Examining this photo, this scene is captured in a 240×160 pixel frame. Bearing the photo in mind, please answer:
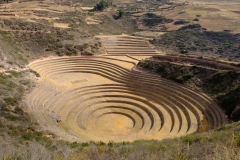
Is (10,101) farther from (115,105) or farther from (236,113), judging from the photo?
(236,113)

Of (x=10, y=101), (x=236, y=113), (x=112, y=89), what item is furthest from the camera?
(x=112, y=89)

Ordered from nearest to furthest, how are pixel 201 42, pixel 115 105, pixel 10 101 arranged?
pixel 10 101
pixel 115 105
pixel 201 42

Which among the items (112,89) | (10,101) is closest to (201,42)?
(112,89)

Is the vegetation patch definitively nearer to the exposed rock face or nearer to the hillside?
the hillside

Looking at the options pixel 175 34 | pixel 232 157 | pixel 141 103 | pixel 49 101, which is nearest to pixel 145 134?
pixel 141 103

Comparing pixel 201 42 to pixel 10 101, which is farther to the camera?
pixel 201 42

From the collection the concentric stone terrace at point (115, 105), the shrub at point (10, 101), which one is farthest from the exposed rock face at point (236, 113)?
the shrub at point (10, 101)

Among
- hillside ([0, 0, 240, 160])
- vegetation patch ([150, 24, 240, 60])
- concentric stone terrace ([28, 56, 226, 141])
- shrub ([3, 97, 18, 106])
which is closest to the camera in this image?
hillside ([0, 0, 240, 160])

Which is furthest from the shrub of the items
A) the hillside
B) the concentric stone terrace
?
the concentric stone terrace

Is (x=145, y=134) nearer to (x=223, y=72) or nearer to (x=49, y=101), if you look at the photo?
(x=49, y=101)
